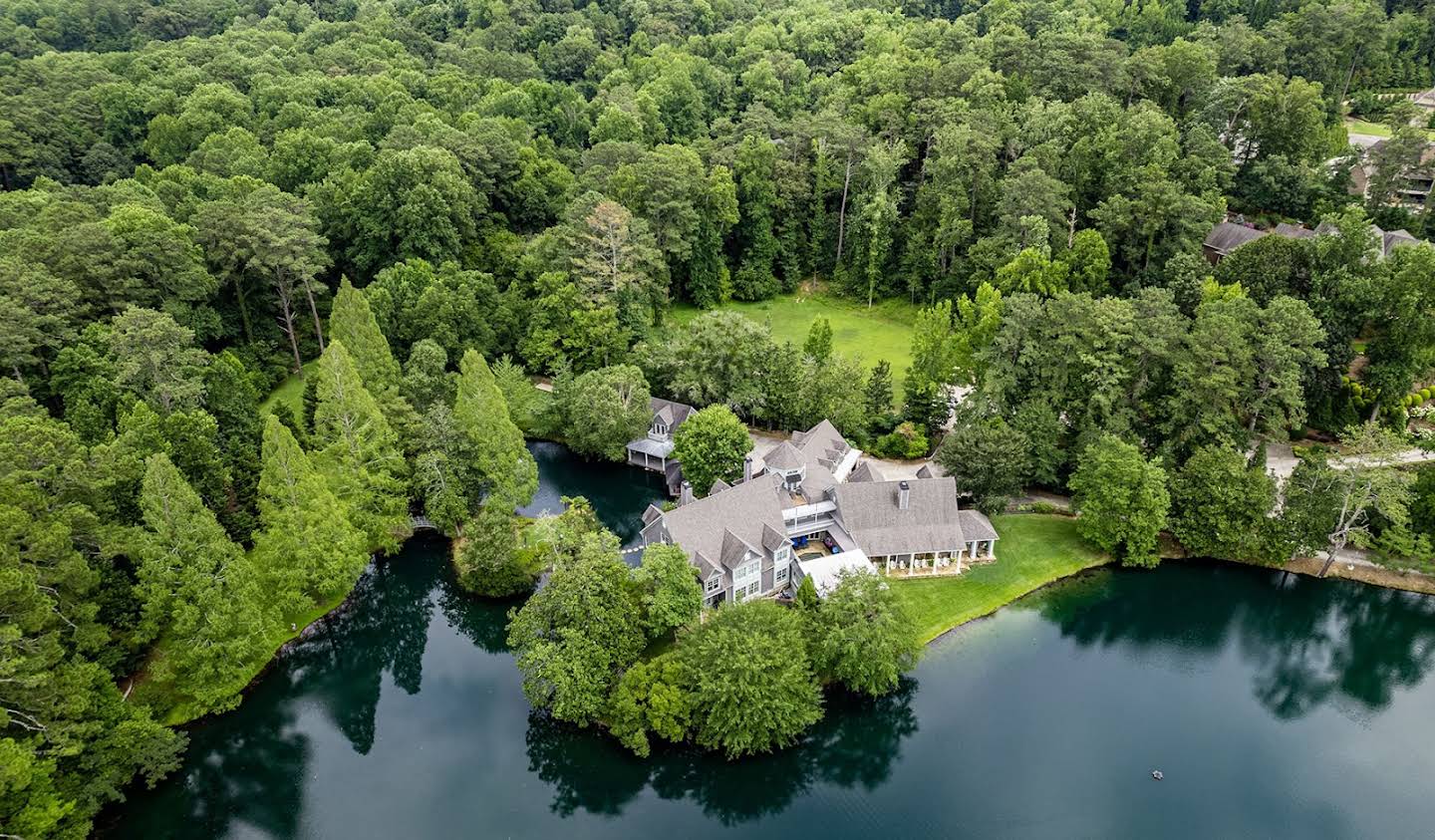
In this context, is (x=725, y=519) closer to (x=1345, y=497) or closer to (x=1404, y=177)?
(x=1345, y=497)

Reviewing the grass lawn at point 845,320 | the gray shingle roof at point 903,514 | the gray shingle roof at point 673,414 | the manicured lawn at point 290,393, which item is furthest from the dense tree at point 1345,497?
the manicured lawn at point 290,393

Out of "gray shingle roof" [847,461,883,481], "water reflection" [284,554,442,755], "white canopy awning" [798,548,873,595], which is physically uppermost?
"gray shingle roof" [847,461,883,481]

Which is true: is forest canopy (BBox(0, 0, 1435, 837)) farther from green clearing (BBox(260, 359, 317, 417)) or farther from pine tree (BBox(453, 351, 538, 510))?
green clearing (BBox(260, 359, 317, 417))

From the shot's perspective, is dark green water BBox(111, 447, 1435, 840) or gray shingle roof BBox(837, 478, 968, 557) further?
gray shingle roof BBox(837, 478, 968, 557)

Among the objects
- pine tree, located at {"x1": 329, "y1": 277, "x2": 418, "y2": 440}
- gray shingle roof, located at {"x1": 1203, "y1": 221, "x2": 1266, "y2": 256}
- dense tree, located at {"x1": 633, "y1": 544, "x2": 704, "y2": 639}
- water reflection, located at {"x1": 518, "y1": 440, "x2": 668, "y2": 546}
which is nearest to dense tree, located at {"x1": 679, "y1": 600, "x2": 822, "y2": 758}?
dense tree, located at {"x1": 633, "y1": 544, "x2": 704, "y2": 639}

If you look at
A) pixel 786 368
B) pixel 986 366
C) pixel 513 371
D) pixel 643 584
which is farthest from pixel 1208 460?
pixel 513 371

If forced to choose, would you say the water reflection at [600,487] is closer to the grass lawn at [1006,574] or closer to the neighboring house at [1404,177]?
the grass lawn at [1006,574]

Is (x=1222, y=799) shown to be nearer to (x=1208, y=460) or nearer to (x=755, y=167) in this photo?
(x=1208, y=460)
